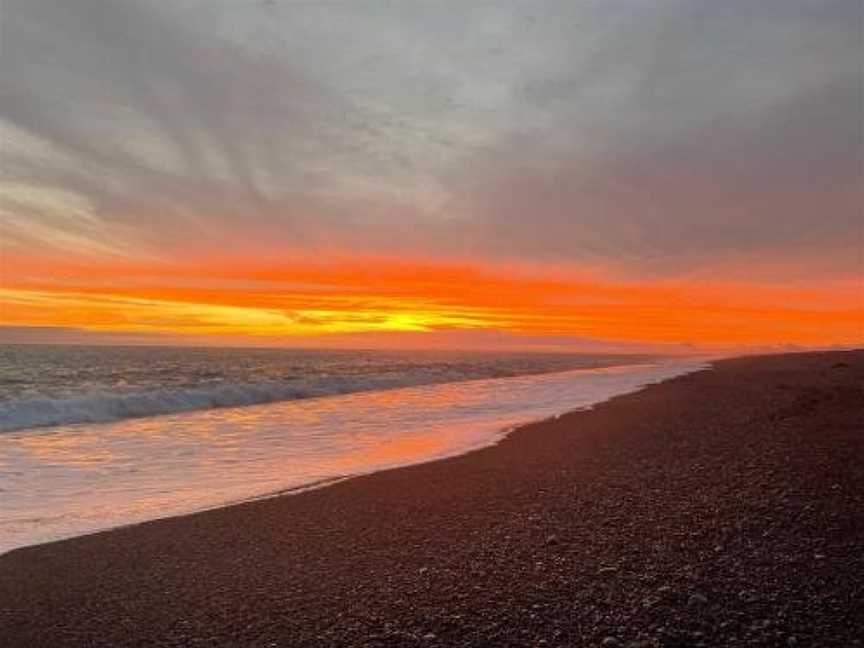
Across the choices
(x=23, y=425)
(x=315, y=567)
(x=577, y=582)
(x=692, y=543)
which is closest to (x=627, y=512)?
(x=692, y=543)

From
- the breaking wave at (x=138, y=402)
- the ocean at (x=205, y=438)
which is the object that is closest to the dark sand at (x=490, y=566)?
the ocean at (x=205, y=438)

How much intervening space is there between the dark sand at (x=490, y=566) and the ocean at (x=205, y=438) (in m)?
1.56

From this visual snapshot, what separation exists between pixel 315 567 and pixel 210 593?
3.42 feet

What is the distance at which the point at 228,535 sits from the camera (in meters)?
8.28

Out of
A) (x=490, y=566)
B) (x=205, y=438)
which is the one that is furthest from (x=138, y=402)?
(x=490, y=566)

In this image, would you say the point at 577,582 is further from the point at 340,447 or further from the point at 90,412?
the point at 90,412

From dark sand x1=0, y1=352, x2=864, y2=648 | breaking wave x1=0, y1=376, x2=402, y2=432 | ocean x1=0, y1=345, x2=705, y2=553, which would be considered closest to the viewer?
dark sand x1=0, y1=352, x2=864, y2=648

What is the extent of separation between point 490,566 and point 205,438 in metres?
12.9

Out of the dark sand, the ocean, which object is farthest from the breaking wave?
the dark sand

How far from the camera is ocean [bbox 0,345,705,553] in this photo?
10.6 metres

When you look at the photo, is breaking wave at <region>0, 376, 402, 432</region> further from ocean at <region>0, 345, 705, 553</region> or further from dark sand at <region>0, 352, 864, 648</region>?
dark sand at <region>0, 352, 864, 648</region>

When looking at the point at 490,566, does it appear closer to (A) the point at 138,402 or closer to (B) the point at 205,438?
(B) the point at 205,438

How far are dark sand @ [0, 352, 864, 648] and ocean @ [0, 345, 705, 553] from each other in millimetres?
1564

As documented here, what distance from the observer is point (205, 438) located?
18047 millimetres
